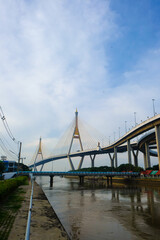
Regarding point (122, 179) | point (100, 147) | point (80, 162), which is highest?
point (100, 147)

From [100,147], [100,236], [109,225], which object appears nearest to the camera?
[100,236]

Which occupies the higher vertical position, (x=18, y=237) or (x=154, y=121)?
(x=154, y=121)

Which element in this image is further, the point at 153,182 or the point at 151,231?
the point at 153,182

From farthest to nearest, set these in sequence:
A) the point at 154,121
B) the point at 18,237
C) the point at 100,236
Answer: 1. the point at 154,121
2. the point at 100,236
3. the point at 18,237

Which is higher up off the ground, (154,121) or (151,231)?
(154,121)

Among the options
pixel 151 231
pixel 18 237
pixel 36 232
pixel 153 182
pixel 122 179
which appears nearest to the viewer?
pixel 18 237

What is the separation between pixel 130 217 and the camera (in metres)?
17.2

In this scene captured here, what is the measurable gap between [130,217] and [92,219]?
3635mm

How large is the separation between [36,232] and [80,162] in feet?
378

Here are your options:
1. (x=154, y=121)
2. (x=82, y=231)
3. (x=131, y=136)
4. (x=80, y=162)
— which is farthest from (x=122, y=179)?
(x=82, y=231)

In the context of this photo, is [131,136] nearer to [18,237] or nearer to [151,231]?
[151,231]

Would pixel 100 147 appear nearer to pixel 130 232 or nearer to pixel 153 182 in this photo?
pixel 153 182

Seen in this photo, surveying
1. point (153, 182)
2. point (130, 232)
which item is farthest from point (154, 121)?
point (130, 232)

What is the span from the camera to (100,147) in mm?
116562
